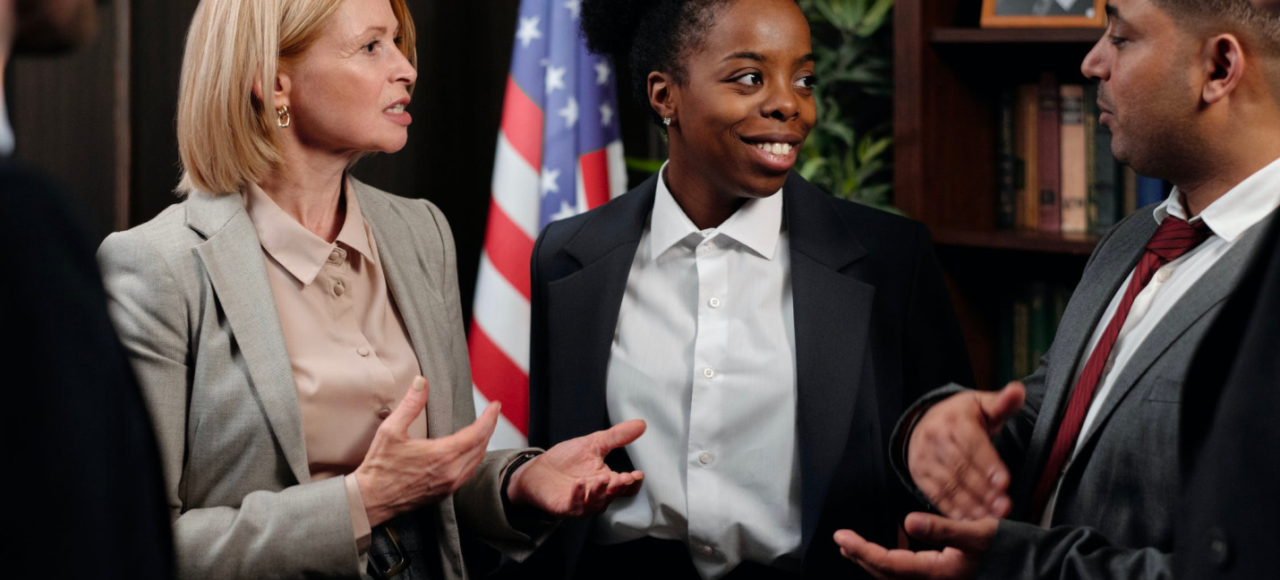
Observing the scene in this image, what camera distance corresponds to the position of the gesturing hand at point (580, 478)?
1.55 m

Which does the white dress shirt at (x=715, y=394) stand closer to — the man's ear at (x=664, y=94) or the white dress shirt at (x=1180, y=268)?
the man's ear at (x=664, y=94)

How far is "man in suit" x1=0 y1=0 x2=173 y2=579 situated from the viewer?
0.61 meters

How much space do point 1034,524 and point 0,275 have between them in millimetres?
1214

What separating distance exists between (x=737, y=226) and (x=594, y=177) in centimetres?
115

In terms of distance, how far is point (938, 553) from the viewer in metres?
1.34

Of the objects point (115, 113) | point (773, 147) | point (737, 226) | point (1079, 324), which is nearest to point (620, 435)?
point (737, 226)

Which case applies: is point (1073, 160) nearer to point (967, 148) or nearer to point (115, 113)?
point (967, 148)

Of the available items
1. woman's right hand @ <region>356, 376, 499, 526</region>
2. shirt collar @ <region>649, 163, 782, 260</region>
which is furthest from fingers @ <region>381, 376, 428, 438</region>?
shirt collar @ <region>649, 163, 782, 260</region>

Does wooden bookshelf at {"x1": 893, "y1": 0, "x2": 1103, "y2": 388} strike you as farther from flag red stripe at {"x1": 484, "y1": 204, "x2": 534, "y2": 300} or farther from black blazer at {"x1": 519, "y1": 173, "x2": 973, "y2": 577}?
flag red stripe at {"x1": 484, "y1": 204, "x2": 534, "y2": 300}

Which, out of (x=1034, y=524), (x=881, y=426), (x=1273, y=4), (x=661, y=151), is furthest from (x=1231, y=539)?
(x=661, y=151)

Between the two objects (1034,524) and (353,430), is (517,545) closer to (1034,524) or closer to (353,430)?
(353,430)

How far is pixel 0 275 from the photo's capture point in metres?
0.60

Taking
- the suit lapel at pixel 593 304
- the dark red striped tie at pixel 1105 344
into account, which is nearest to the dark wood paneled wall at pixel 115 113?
the suit lapel at pixel 593 304

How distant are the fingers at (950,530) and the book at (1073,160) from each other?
1.37 m
